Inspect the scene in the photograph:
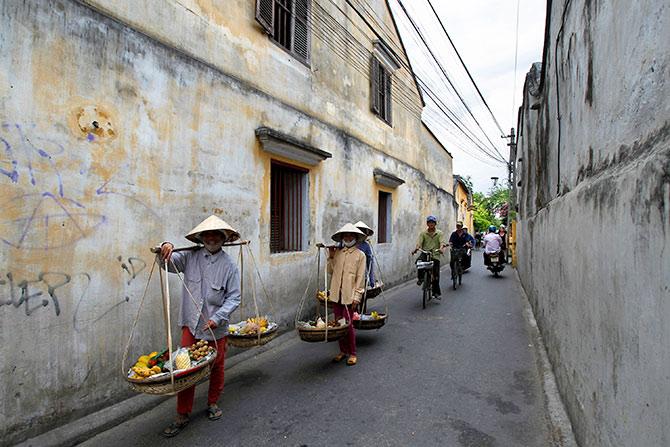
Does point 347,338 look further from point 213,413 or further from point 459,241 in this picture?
point 459,241

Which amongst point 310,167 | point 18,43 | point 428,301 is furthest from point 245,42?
point 428,301

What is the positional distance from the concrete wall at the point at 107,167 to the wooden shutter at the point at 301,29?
764 millimetres

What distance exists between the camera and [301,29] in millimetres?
7215

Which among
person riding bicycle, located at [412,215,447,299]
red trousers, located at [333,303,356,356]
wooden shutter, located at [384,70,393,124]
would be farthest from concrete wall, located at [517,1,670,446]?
wooden shutter, located at [384,70,393,124]

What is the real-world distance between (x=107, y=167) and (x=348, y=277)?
286 centimetres

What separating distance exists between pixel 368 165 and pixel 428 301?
3.40m

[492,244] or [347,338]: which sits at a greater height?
[492,244]

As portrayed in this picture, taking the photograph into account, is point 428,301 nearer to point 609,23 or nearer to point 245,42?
point 245,42

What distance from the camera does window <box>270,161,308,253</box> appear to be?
21.2ft

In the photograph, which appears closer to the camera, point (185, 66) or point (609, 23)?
point (609, 23)

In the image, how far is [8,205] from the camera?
3051 millimetres

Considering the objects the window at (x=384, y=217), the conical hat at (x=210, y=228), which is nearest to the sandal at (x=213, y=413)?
the conical hat at (x=210, y=228)

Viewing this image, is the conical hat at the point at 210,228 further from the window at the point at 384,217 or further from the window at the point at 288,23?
the window at the point at 384,217

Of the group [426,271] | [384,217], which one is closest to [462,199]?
Result: [384,217]
